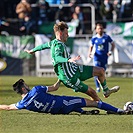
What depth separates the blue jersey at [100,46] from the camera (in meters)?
18.2

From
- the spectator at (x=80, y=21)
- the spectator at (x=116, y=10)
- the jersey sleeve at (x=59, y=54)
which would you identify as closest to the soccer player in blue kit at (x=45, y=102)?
the jersey sleeve at (x=59, y=54)

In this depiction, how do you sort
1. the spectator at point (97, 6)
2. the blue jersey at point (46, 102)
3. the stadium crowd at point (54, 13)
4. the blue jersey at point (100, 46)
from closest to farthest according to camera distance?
the blue jersey at point (46, 102)
the blue jersey at point (100, 46)
the stadium crowd at point (54, 13)
the spectator at point (97, 6)

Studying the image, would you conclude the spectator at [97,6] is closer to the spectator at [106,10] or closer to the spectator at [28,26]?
the spectator at [106,10]

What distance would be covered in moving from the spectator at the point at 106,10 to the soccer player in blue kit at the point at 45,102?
14.9 m

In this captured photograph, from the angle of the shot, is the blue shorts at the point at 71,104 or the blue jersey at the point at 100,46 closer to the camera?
the blue shorts at the point at 71,104

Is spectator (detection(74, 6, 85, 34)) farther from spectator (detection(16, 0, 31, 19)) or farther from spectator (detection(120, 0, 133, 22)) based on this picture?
spectator (detection(16, 0, 31, 19))

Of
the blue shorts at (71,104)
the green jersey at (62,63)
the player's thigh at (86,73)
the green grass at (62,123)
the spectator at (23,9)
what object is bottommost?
the green grass at (62,123)

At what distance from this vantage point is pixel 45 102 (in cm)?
1112

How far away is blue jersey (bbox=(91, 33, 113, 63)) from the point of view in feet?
59.7

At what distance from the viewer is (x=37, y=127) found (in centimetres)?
981

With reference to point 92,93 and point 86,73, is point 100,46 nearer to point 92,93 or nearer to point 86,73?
point 86,73

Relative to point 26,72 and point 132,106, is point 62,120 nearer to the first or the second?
point 132,106

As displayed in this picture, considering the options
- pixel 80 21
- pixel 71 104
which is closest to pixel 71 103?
pixel 71 104

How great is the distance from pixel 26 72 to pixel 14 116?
1472 cm
